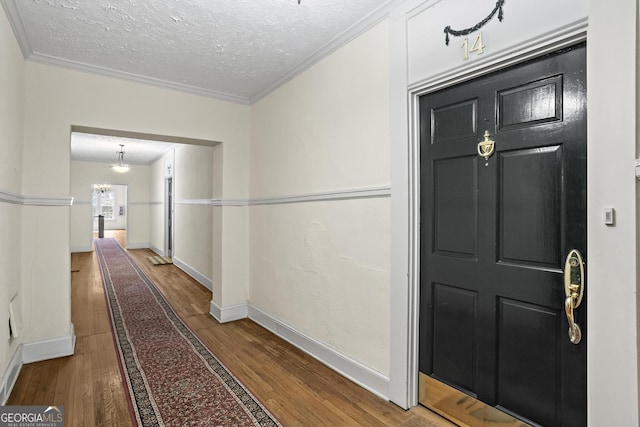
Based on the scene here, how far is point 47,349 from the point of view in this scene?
2773mm

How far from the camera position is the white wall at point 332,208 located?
7.24ft

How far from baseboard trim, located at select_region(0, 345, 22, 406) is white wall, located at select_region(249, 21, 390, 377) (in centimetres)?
201

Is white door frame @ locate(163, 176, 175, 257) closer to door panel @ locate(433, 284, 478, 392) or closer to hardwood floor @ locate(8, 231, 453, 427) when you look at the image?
hardwood floor @ locate(8, 231, 453, 427)

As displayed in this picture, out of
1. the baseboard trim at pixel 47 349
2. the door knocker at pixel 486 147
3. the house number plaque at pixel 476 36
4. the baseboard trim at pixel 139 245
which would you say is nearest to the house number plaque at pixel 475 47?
A: the house number plaque at pixel 476 36

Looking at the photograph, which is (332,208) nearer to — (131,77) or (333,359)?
(333,359)

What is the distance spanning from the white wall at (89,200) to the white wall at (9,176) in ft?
25.5

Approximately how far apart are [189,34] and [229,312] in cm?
280

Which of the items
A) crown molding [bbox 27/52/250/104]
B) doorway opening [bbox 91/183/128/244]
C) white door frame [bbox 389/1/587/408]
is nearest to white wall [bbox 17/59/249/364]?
crown molding [bbox 27/52/250/104]

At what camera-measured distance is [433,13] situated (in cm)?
185

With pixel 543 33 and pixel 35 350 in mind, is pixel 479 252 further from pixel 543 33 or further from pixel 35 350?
pixel 35 350

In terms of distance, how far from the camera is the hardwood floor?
1969 millimetres

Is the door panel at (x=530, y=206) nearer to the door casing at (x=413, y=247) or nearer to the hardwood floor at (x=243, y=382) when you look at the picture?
the door casing at (x=413, y=247)

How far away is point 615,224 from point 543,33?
2.80ft

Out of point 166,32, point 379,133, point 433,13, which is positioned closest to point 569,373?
point 379,133
